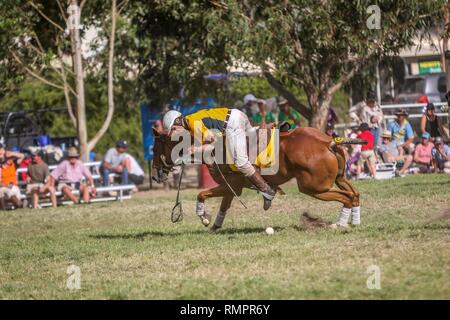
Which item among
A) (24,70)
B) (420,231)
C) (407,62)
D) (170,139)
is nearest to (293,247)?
(420,231)

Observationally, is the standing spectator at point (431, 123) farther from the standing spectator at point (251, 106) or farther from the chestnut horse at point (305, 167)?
the chestnut horse at point (305, 167)

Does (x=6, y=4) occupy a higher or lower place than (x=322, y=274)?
higher

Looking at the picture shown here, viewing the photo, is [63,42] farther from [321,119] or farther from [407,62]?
[407,62]

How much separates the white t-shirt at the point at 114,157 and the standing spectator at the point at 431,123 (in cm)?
730

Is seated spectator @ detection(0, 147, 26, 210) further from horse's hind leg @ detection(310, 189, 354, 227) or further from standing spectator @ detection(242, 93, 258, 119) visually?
horse's hind leg @ detection(310, 189, 354, 227)

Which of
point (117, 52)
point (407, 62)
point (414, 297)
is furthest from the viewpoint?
point (407, 62)

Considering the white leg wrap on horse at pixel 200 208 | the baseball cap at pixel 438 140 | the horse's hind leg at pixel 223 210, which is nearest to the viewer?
the white leg wrap on horse at pixel 200 208

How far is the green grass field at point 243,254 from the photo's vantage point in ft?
31.0

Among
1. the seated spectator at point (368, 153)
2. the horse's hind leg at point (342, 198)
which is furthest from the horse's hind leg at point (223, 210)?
the seated spectator at point (368, 153)

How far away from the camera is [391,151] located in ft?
77.9

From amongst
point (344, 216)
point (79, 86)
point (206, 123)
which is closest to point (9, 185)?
point (79, 86)

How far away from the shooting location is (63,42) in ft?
86.3

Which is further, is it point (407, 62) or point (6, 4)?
point (407, 62)
